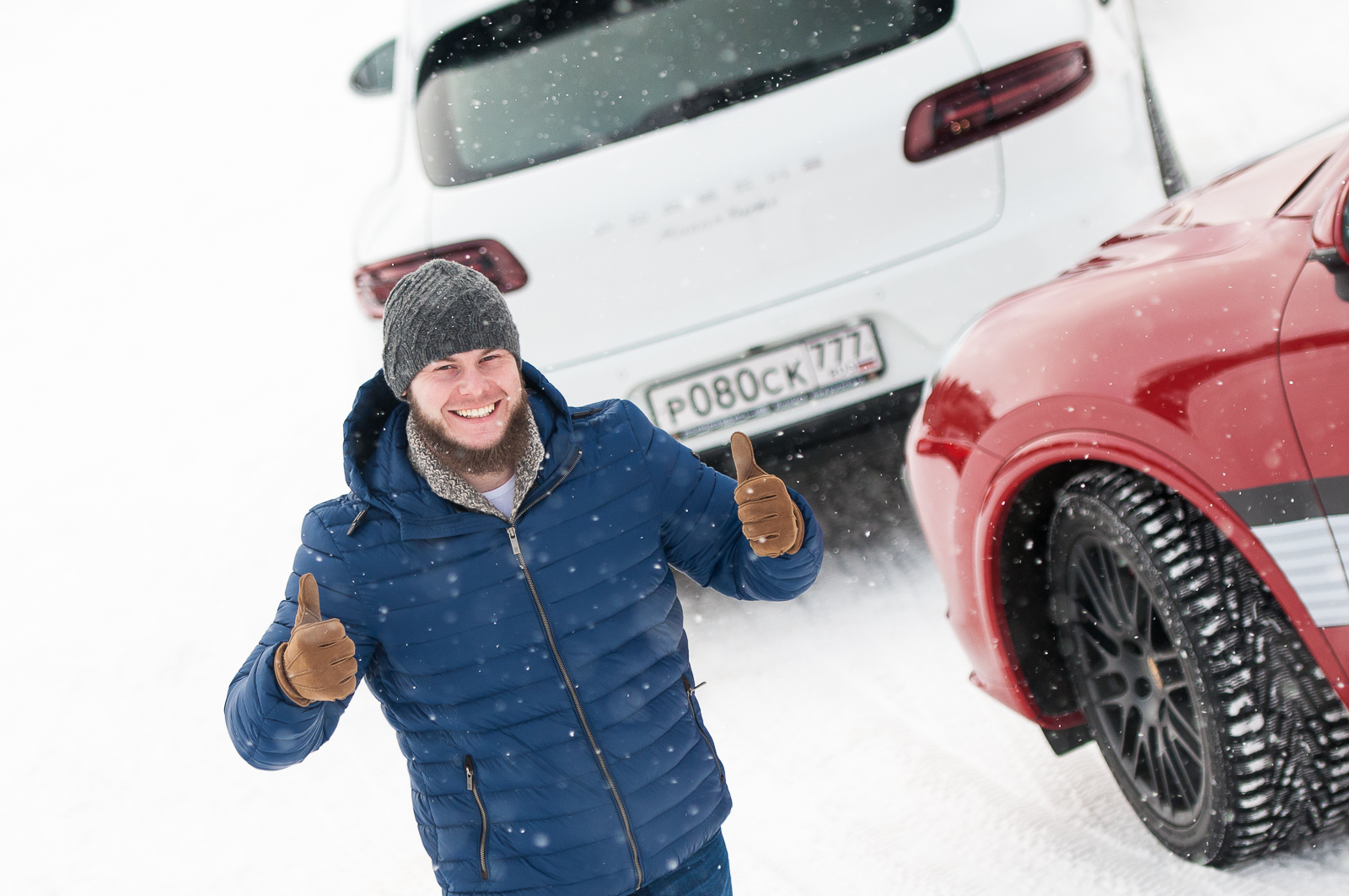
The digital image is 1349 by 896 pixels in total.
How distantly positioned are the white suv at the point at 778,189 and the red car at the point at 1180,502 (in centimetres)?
64

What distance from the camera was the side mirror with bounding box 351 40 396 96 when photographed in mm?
5234

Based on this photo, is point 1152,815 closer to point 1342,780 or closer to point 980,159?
point 1342,780

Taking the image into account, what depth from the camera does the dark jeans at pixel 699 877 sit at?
80.7 inches

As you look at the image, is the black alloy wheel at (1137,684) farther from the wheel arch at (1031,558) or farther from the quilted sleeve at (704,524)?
the quilted sleeve at (704,524)

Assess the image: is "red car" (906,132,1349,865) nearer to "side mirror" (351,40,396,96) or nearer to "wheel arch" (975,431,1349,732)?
"wheel arch" (975,431,1349,732)

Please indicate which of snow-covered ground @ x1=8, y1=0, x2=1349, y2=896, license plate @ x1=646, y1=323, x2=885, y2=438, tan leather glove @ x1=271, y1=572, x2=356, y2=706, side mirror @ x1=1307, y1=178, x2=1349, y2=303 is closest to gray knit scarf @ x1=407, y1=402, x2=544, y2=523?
tan leather glove @ x1=271, y1=572, x2=356, y2=706

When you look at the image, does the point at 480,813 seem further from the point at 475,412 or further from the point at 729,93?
the point at 729,93

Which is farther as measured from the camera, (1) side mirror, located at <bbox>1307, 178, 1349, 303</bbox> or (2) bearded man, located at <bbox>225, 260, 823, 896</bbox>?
(2) bearded man, located at <bbox>225, 260, 823, 896</bbox>

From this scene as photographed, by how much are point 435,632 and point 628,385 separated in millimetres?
1608

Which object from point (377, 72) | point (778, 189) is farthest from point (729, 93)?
point (377, 72)

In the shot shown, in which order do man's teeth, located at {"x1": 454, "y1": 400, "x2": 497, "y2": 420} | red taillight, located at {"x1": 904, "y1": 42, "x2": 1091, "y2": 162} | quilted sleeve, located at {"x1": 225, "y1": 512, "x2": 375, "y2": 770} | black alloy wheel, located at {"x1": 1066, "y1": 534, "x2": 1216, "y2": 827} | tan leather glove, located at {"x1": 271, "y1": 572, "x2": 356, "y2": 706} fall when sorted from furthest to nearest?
red taillight, located at {"x1": 904, "y1": 42, "x2": 1091, "y2": 162} < black alloy wheel, located at {"x1": 1066, "y1": 534, "x2": 1216, "y2": 827} < man's teeth, located at {"x1": 454, "y1": 400, "x2": 497, "y2": 420} < quilted sleeve, located at {"x1": 225, "y1": 512, "x2": 375, "y2": 770} < tan leather glove, located at {"x1": 271, "y1": 572, "x2": 356, "y2": 706}

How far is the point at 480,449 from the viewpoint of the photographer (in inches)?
77.5

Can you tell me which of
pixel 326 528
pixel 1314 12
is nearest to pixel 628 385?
pixel 326 528

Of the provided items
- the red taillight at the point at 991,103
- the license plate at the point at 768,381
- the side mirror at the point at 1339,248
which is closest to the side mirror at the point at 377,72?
the license plate at the point at 768,381
